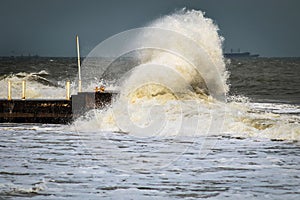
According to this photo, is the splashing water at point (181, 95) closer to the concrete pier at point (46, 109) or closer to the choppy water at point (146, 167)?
the concrete pier at point (46, 109)

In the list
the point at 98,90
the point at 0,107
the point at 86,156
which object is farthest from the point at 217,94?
the point at 86,156

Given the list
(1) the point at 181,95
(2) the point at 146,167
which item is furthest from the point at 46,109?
(2) the point at 146,167

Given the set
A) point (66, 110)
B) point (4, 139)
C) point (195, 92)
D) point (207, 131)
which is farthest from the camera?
point (195, 92)

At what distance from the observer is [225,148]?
12.6 meters

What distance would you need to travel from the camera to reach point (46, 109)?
1856 centimetres

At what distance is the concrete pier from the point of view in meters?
18.5

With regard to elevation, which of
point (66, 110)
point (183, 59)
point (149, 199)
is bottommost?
point (149, 199)

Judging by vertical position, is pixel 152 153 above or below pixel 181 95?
below

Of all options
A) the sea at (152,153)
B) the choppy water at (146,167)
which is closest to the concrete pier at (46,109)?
the sea at (152,153)

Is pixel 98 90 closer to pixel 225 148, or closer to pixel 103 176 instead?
pixel 225 148

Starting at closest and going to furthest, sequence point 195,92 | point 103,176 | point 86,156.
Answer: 1. point 103,176
2. point 86,156
3. point 195,92

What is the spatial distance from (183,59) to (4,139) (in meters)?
14.8

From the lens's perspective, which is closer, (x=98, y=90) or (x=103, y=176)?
(x=103, y=176)

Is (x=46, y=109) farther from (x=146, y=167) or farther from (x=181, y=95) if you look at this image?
(x=146, y=167)
